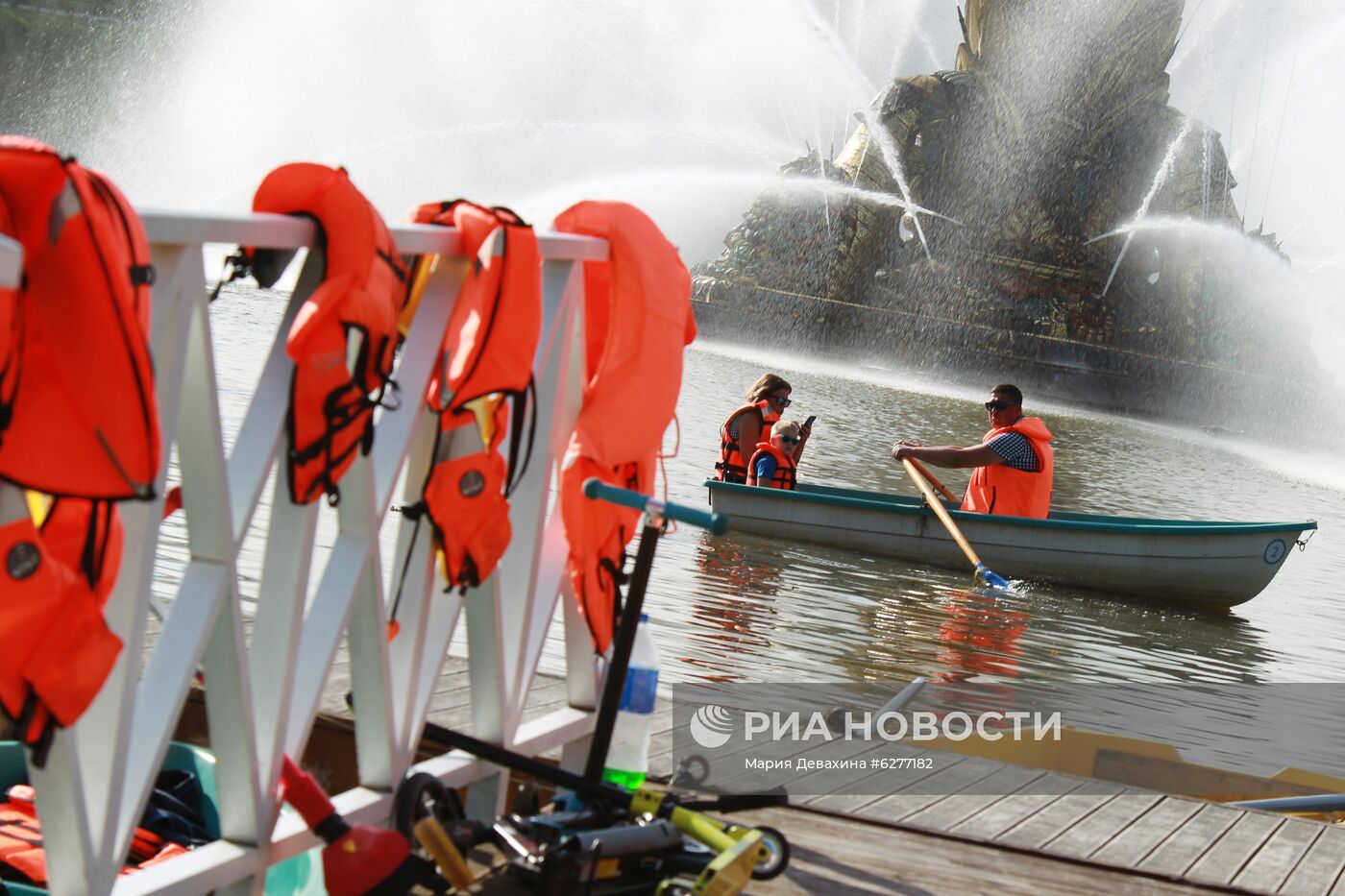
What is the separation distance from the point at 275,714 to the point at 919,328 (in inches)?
1754

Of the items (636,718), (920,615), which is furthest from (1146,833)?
(920,615)

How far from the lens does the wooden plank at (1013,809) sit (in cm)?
486

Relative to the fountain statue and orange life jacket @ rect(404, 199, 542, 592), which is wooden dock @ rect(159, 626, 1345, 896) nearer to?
orange life jacket @ rect(404, 199, 542, 592)

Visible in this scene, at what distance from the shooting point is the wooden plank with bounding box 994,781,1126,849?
4.81 metres

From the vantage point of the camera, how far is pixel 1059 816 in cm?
511

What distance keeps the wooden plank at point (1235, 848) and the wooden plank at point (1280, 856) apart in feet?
0.07

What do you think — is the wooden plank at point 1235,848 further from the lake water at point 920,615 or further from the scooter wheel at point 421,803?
the lake water at point 920,615

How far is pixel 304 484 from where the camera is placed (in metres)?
3.10

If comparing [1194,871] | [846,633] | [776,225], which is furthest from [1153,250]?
[1194,871]

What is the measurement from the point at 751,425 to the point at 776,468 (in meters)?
0.52

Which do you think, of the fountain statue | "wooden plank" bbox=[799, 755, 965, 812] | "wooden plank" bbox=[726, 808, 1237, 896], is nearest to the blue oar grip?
"wooden plank" bbox=[726, 808, 1237, 896]

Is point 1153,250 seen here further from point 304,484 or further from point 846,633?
point 304,484

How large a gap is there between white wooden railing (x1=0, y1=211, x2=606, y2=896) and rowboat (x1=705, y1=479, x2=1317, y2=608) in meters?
11.2

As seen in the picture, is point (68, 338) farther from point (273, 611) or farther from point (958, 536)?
point (958, 536)
